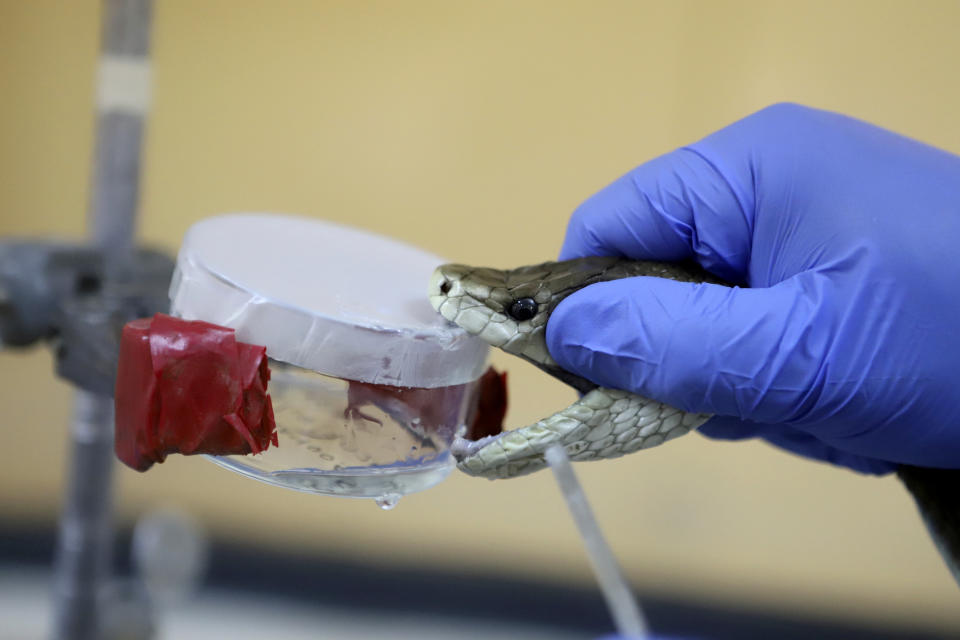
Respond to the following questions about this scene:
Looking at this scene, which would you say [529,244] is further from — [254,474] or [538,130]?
[254,474]

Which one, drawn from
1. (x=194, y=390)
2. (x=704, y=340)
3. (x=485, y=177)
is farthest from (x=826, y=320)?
(x=485, y=177)

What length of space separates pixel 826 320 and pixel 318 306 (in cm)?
59

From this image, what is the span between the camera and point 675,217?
1.06 metres

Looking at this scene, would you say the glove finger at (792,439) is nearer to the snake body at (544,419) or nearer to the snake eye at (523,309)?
the snake body at (544,419)

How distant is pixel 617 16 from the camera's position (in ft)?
7.66

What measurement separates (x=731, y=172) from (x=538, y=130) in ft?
4.70

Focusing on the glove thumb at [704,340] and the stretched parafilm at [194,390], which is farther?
the glove thumb at [704,340]

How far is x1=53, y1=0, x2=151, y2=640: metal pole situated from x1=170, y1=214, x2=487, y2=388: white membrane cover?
1.60 feet

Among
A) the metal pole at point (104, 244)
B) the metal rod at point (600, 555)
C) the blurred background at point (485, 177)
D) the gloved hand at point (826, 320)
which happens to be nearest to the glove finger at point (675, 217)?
the gloved hand at point (826, 320)

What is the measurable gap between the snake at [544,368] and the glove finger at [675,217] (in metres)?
0.07

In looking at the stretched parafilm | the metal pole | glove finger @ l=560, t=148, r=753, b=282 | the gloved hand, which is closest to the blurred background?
the metal pole

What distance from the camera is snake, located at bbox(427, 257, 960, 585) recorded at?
91 centimetres

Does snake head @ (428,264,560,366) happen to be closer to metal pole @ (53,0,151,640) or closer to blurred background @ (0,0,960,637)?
metal pole @ (53,0,151,640)

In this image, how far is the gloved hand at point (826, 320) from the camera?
0.91m
